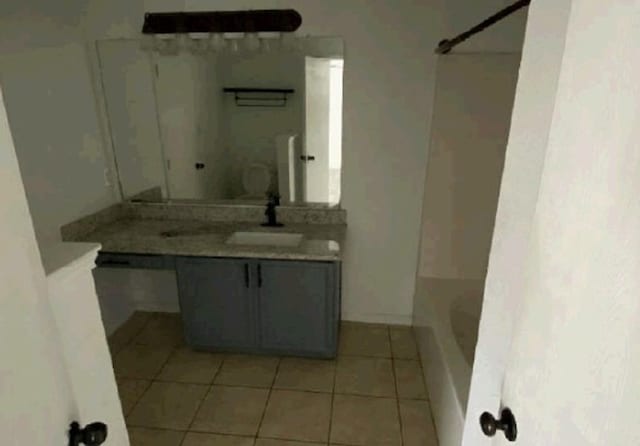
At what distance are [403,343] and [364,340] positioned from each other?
0.85 feet

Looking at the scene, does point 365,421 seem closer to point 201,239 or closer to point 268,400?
point 268,400

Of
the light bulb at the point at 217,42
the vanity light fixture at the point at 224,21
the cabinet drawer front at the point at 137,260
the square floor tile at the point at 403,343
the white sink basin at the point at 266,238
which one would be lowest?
the square floor tile at the point at 403,343

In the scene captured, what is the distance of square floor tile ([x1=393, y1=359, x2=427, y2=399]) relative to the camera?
2217 millimetres

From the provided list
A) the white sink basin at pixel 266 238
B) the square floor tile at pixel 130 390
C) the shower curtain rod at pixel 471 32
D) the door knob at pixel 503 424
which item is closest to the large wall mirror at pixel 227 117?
the white sink basin at pixel 266 238

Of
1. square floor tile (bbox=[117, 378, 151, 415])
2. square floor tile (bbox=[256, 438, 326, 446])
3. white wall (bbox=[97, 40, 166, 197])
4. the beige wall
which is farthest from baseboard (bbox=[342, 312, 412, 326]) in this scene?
white wall (bbox=[97, 40, 166, 197])

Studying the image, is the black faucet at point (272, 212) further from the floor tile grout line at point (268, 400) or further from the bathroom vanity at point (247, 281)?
the floor tile grout line at point (268, 400)

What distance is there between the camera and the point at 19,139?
6.37 feet

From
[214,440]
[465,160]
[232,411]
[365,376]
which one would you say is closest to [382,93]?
[465,160]

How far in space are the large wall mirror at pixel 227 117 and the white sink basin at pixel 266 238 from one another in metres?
0.28

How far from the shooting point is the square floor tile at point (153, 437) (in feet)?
6.17

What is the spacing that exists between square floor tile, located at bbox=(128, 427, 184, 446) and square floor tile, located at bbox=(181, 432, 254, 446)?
50 mm

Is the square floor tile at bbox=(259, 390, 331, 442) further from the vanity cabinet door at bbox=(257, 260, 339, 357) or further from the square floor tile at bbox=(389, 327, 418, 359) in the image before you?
the square floor tile at bbox=(389, 327, 418, 359)

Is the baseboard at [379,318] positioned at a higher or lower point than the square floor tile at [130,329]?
higher

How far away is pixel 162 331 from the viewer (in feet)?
9.18
